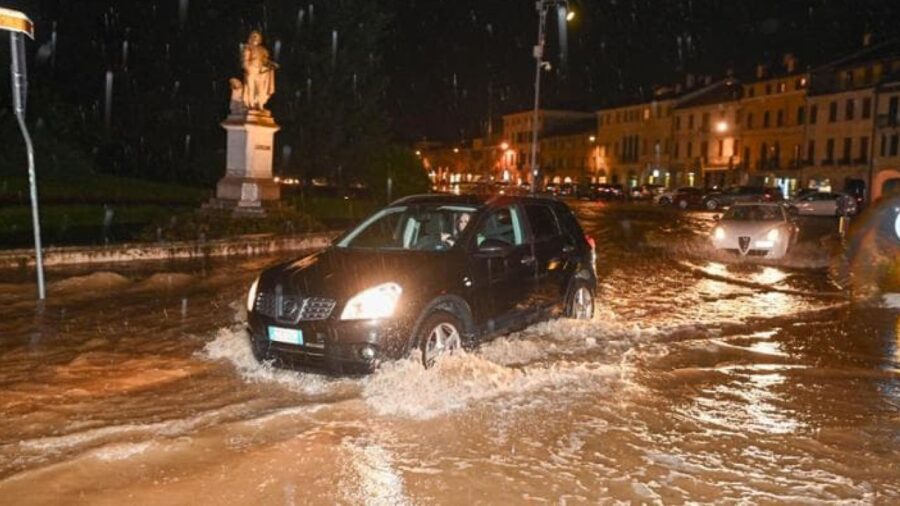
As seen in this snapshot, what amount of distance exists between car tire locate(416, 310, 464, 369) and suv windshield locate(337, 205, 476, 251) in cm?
83

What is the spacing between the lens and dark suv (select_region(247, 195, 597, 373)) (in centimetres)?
680

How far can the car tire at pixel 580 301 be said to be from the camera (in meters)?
9.68

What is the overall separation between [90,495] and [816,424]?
201 inches

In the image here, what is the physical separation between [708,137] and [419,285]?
77.0 metres

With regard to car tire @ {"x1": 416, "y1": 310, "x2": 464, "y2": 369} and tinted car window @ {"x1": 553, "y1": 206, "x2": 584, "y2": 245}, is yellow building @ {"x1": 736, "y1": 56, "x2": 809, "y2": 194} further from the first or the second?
car tire @ {"x1": 416, "y1": 310, "x2": 464, "y2": 369}

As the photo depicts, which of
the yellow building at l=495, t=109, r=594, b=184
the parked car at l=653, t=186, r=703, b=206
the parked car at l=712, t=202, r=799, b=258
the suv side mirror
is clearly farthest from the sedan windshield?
the yellow building at l=495, t=109, r=594, b=184

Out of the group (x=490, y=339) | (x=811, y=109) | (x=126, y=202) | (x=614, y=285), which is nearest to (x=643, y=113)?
(x=811, y=109)

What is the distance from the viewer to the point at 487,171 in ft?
465

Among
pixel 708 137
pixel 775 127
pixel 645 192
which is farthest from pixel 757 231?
pixel 708 137

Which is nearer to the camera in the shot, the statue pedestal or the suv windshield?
the suv windshield

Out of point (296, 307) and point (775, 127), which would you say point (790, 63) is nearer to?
point (775, 127)

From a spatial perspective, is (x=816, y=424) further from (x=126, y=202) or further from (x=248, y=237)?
(x=126, y=202)

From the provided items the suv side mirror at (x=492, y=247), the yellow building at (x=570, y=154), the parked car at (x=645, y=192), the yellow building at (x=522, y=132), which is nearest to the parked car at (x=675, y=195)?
the parked car at (x=645, y=192)

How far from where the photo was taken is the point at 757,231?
19.0 m
